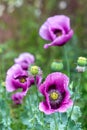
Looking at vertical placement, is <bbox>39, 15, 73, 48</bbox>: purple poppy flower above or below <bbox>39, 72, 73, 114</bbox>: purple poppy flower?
above

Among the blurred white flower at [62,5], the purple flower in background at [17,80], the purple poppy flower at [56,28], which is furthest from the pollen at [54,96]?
the blurred white flower at [62,5]

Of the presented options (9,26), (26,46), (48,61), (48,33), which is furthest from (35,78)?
(9,26)

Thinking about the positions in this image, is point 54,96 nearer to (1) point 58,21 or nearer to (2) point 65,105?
(2) point 65,105

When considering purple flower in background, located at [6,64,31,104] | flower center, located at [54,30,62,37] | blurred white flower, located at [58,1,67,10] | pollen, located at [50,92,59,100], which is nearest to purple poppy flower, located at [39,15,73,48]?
flower center, located at [54,30,62,37]

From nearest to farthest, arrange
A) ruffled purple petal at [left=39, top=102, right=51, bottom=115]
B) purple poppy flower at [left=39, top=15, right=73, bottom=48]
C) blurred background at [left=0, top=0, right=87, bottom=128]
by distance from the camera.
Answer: ruffled purple petal at [left=39, top=102, right=51, bottom=115], purple poppy flower at [left=39, top=15, right=73, bottom=48], blurred background at [left=0, top=0, right=87, bottom=128]

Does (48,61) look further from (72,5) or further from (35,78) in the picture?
(35,78)

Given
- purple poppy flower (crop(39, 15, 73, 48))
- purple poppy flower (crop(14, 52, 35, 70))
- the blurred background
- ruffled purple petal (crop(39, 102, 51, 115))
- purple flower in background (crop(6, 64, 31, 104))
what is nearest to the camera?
ruffled purple petal (crop(39, 102, 51, 115))

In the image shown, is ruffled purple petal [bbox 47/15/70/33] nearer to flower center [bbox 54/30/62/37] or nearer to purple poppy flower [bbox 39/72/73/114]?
flower center [bbox 54/30/62/37]
